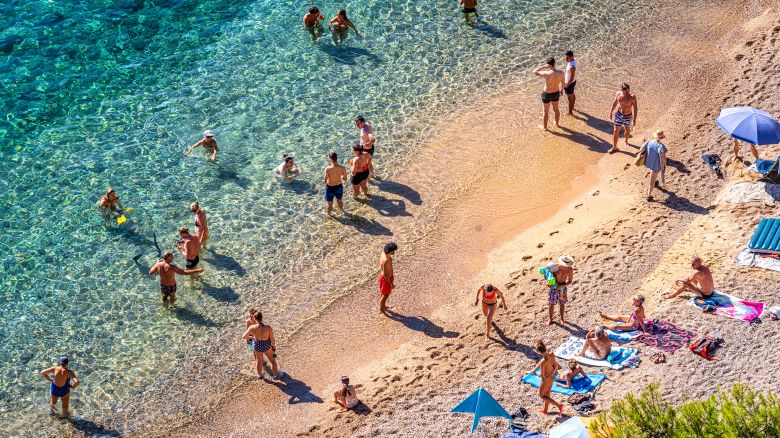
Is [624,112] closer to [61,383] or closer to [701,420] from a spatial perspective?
[701,420]

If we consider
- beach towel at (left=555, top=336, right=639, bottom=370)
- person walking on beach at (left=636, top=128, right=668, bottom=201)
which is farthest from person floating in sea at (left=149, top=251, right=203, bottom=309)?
person walking on beach at (left=636, top=128, right=668, bottom=201)

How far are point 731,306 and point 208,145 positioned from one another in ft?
→ 39.3

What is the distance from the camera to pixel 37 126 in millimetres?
24344

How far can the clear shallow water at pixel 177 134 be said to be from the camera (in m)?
19.2

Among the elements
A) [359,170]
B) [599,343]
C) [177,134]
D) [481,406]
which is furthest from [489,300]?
[177,134]

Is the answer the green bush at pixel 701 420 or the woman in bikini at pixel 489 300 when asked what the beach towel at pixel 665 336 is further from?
the green bush at pixel 701 420

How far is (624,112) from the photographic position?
73.3ft

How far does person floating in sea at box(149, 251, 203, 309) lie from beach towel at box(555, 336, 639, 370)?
7.48 metres

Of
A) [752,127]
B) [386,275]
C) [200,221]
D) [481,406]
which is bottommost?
[200,221]

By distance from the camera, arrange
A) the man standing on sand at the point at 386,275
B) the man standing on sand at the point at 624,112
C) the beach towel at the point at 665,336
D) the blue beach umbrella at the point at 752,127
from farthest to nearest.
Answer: the man standing on sand at the point at 624,112 < the blue beach umbrella at the point at 752,127 < the man standing on sand at the point at 386,275 < the beach towel at the point at 665,336

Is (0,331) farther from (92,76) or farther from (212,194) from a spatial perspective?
(92,76)

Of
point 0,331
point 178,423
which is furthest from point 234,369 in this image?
point 0,331

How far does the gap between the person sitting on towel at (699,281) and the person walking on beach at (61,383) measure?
35.4 ft

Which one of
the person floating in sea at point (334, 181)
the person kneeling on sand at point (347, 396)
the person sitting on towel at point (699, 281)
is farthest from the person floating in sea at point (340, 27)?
the person sitting on towel at point (699, 281)
